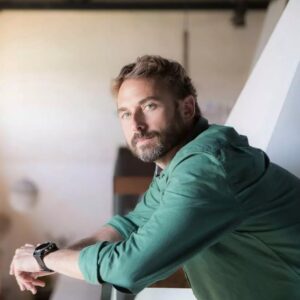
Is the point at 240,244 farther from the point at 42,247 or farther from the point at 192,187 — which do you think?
the point at 42,247

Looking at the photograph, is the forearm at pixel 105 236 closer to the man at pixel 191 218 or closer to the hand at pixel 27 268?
the man at pixel 191 218

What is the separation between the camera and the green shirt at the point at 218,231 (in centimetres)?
70

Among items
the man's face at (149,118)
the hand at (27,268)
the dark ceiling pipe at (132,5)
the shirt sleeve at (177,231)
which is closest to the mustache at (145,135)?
the man's face at (149,118)

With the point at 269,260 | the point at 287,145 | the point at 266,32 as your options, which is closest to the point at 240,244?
the point at 269,260

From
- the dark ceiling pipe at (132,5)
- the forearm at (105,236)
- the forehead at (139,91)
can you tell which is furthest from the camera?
the dark ceiling pipe at (132,5)

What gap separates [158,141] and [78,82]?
232cm

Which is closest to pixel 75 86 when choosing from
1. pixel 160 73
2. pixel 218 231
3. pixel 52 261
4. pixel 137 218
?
pixel 137 218

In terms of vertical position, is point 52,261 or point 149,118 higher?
point 149,118

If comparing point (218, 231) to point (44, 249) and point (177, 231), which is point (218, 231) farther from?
point (44, 249)

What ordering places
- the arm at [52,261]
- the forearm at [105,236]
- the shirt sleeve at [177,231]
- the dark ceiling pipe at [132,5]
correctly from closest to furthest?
1. the shirt sleeve at [177,231]
2. the arm at [52,261]
3. the forearm at [105,236]
4. the dark ceiling pipe at [132,5]

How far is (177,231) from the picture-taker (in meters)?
0.69

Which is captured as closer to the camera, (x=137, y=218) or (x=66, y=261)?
(x=66, y=261)

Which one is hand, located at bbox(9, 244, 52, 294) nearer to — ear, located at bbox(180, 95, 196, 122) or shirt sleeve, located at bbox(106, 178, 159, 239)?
shirt sleeve, located at bbox(106, 178, 159, 239)

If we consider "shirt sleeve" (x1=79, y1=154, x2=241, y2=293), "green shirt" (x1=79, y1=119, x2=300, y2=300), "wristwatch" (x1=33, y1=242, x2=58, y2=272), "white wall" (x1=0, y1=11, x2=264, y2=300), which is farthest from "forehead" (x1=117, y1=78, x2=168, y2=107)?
"white wall" (x1=0, y1=11, x2=264, y2=300)
